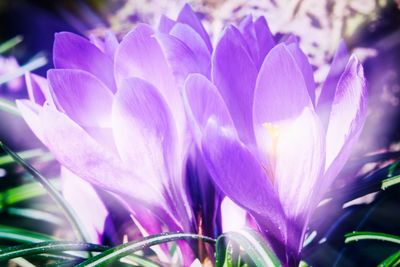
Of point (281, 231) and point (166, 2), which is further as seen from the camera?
point (166, 2)

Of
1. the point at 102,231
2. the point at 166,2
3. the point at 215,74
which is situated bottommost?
the point at 102,231

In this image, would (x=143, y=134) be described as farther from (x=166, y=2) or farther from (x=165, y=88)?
(x=166, y=2)

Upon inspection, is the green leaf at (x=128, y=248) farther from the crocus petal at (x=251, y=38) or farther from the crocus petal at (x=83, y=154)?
the crocus petal at (x=251, y=38)

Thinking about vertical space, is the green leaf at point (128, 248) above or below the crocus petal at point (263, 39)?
below

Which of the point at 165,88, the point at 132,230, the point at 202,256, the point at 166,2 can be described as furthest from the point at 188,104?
the point at 166,2

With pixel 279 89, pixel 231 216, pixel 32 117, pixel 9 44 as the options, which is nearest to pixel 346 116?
pixel 279 89

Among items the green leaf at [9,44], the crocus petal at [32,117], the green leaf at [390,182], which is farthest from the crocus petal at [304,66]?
the green leaf at [9,44]
